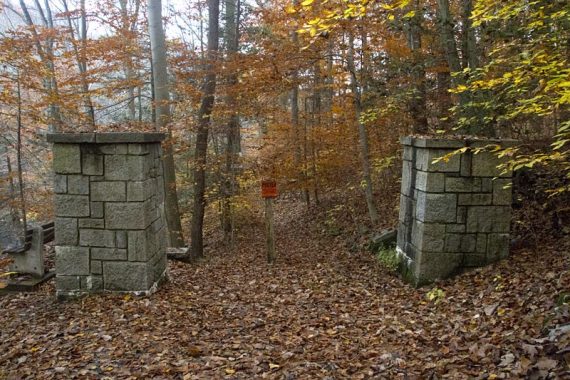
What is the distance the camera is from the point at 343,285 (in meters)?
6.09

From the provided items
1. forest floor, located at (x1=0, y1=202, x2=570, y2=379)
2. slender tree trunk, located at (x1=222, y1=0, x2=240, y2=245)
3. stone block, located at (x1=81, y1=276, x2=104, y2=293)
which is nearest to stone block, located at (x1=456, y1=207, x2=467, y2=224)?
forest floor, located at (x1=0, y1=202, x2=570, y2=379)

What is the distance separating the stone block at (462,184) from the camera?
531 cm

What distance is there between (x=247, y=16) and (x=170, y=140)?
4.03 m

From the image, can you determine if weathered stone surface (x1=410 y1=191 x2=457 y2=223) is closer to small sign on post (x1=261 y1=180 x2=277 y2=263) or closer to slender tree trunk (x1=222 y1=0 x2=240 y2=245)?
small sign on post (x1=261 y1=180 x2=277 y2=263)

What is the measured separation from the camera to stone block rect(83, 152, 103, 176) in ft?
16.0

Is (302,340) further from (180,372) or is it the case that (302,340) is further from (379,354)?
(180,372)

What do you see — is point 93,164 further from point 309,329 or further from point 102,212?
point 309,329

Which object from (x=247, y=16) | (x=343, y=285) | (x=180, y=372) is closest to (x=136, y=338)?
(x=180, y=372)

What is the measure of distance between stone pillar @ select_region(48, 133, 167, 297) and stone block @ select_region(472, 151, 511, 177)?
12.8 feet

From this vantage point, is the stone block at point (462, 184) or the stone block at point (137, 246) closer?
the stone block at point (137, 246)

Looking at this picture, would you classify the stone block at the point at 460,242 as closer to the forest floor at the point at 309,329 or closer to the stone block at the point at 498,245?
the stone block at the point at 498,245

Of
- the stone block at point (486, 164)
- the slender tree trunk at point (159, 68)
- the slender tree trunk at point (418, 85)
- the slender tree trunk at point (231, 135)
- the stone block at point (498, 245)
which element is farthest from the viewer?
the slender tree trunk at point (231, 135)

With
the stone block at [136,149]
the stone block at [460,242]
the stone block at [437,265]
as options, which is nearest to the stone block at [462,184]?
the stone block at [460,242]

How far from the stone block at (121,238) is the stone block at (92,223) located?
20 centimetres
